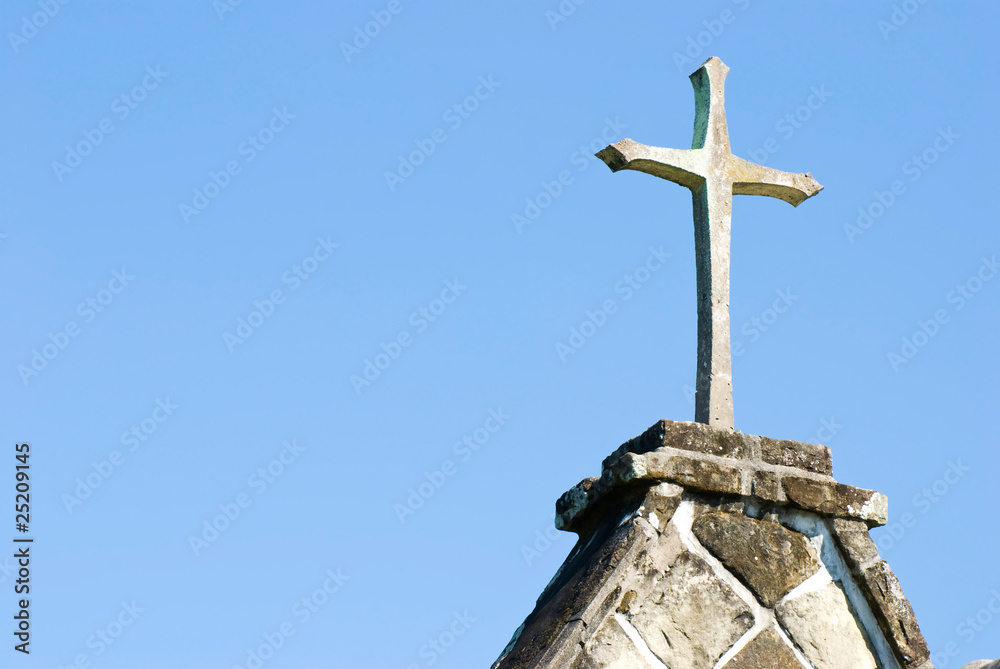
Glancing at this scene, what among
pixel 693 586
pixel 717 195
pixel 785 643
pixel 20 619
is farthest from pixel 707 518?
pixel 20 619

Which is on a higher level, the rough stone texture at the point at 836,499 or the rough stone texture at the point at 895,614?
the rough stone texture at the point at 836,499

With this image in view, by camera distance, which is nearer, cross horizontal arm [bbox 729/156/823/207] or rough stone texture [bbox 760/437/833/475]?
rough stone texture [bbox 760/437/833/475]

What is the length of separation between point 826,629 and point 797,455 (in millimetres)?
557

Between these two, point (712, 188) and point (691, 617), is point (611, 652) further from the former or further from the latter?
point (712, 188)

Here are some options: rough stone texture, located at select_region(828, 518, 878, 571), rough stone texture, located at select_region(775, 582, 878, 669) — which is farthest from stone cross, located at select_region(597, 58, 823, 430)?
rough stone texture, located at select_region(775, 582, 878, 669)

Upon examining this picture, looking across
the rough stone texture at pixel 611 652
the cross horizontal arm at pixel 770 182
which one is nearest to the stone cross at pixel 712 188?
the cross horizontal arm at pixel 770 182

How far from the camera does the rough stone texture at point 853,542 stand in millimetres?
3607

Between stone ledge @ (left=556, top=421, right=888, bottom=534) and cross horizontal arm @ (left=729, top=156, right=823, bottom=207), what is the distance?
1.08 m

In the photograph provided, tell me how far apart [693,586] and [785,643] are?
351 millimetres

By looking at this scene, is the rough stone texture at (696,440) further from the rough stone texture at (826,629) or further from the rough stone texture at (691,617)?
the rough stone texture at (826,629)

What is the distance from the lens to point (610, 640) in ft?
10.7

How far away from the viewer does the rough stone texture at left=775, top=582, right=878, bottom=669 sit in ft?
11.4

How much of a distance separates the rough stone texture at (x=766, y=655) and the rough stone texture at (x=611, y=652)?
0.99 feet

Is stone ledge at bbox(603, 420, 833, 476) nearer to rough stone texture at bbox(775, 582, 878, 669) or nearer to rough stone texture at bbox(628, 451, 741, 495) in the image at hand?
rough stone texture at bbox(628, 451, 741, 495)
